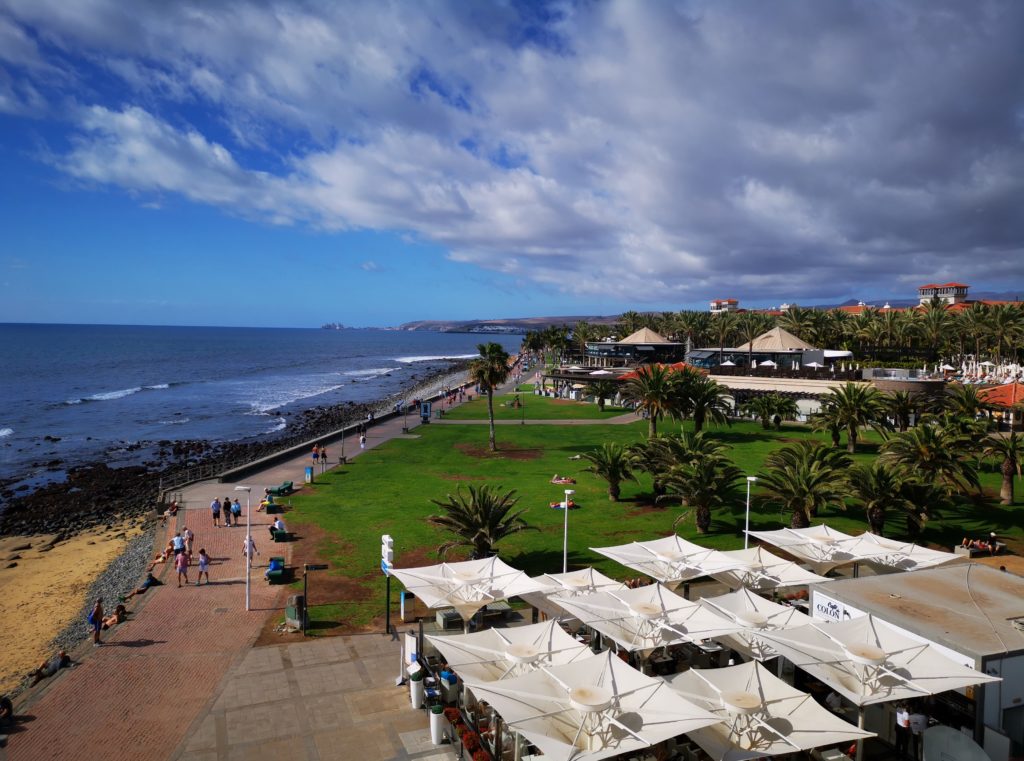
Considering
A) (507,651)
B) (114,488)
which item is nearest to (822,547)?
(507,651)

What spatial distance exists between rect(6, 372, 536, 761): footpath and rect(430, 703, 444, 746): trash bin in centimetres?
18

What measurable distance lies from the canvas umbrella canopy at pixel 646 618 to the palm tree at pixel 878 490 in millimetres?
11694

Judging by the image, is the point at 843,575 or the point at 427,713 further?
the point at 843,575

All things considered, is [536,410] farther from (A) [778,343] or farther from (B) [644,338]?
(B) [644,338]

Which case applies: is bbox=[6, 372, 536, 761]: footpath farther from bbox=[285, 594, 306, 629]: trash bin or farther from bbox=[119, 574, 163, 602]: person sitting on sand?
bbox=[285, 594, 306, 629]: trash bin

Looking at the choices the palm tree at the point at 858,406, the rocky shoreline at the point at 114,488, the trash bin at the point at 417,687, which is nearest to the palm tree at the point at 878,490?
the palm tree at the point at 858,406

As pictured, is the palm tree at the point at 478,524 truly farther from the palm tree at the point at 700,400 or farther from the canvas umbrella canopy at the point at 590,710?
the palm tree at the point at 700,400

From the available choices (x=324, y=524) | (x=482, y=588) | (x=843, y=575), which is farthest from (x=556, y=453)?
(x=482, y=588)

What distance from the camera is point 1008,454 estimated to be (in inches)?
1059

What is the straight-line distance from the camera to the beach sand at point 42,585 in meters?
18.5

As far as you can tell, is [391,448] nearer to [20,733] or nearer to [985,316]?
[20,733]

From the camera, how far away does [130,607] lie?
19906 mm

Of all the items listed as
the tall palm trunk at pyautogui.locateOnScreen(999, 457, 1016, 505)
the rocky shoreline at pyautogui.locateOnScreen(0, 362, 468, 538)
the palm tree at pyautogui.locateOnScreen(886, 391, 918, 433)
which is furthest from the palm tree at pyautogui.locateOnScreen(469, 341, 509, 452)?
the tall palm trunk at pyautogui.locateOnScreen(999, 457, 1016, 505)

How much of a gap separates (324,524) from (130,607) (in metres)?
8.41
